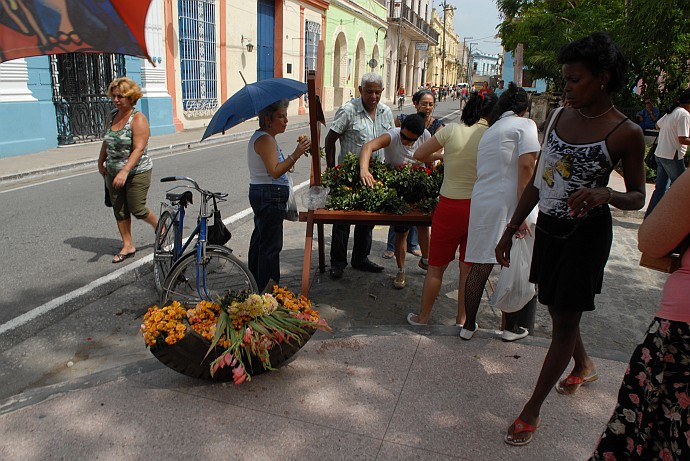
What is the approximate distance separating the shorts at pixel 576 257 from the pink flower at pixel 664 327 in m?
0.64

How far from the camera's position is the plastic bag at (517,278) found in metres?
3.51

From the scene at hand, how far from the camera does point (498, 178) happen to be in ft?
11.5

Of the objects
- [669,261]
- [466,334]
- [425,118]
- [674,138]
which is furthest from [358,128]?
[674,138]

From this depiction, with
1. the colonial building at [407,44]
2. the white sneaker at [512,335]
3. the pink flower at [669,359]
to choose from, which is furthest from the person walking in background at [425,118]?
the colonial building at [407,44]

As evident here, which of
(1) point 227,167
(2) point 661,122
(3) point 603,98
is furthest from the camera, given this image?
(1) point 227,167

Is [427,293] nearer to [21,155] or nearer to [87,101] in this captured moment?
[21,155]

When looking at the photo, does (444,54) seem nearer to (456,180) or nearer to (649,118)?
(649,118)

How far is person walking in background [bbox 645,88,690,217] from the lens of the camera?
275 inches

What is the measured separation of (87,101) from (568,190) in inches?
560

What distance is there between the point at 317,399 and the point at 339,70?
108ft

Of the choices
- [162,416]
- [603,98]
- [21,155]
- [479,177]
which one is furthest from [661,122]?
[21,155]

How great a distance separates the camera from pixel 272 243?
4219 mm

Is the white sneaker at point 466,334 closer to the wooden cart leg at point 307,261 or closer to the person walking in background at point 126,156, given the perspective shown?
the wooden cart leg at point 307,261

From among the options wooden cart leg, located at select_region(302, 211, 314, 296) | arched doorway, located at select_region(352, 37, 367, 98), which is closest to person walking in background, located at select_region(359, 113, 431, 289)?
wooden cart leg, located at select_region(302, 211, 314, 296)
